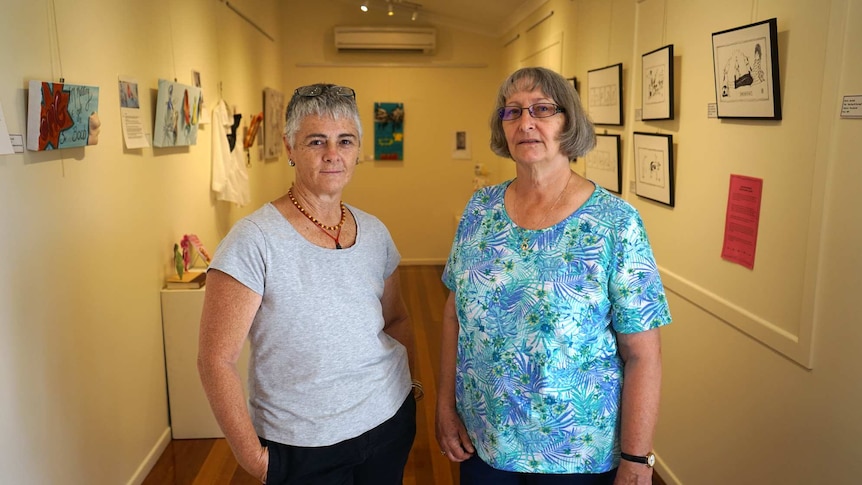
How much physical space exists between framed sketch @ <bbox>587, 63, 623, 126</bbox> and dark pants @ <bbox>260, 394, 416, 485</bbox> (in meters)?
2.41

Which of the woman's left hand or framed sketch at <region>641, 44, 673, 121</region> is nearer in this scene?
the woman's left hand

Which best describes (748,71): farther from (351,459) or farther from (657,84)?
(351,459)

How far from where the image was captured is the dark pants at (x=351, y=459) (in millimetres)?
1436

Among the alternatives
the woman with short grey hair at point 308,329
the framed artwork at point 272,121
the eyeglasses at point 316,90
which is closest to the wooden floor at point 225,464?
the woman with short grey hair at point 308,329

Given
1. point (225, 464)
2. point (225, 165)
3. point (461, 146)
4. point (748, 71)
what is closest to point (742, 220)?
point (748, 71)

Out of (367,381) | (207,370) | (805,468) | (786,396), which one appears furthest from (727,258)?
(207,370)

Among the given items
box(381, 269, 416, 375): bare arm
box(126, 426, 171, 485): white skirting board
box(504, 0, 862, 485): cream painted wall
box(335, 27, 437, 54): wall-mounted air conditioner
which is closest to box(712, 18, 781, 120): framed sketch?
box(504, 0, 862, 485): cream painted wall

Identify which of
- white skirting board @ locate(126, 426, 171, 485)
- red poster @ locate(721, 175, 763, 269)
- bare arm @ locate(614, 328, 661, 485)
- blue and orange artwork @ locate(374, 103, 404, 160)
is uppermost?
blue and orange artwork @ locate(374, 103, 404, 160)

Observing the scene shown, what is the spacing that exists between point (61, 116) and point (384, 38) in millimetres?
5562

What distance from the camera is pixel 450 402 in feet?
5.37

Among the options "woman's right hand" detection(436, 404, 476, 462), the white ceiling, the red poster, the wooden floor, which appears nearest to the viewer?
"woman's right hand" detection(436, 404, 476, 462)

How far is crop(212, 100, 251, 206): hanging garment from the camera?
4223 millimetres

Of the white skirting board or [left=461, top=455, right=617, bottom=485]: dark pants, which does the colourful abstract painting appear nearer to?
the white skirting board

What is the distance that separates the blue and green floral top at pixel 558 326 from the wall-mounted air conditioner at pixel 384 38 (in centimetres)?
630
